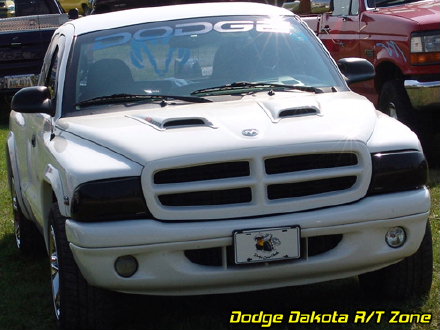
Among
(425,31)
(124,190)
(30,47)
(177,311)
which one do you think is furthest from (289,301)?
(30,47)

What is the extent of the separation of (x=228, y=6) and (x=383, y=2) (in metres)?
4.17

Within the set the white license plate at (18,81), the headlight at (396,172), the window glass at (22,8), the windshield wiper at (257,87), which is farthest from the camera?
the window glass at (22,8)

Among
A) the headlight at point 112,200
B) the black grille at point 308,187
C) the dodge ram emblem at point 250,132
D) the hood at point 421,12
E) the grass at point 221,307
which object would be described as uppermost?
the dodge ram emblem at point 250,132

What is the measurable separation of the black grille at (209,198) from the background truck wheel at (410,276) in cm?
98

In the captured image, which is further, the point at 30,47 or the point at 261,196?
the point at 30,47

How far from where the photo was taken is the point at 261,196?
4.62 m

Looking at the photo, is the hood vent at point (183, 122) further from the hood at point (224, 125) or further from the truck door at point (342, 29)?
the truck door at point (342, 29)

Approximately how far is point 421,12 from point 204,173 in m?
5.18

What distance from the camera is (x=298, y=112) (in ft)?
16.8

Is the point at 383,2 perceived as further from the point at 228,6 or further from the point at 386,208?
the point at 386,208

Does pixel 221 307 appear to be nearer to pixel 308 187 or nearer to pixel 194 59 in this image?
pixel 308 187

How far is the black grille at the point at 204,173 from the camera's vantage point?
182 inches

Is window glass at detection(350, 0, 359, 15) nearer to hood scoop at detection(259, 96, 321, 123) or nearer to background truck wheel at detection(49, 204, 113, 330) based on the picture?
hood scoop at detection(259, 96, 321, 123)

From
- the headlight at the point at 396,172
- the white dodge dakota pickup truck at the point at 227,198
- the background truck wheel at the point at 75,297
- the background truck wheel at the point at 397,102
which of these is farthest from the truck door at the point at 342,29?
the background truck wheel at the point at 75,297
